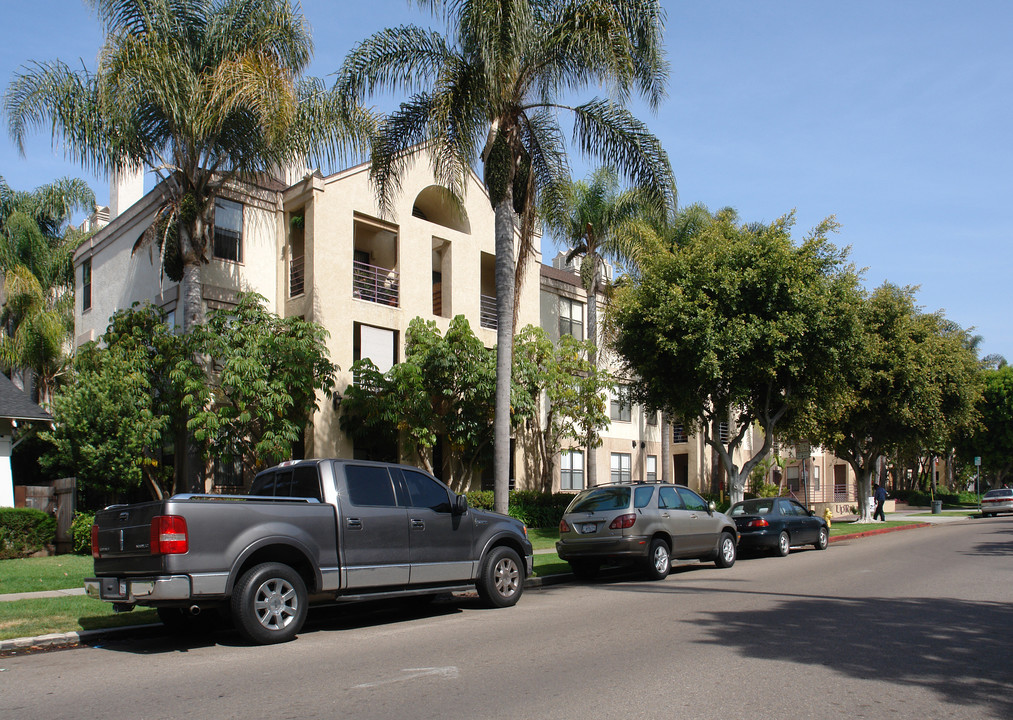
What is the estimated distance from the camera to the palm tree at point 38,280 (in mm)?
28969

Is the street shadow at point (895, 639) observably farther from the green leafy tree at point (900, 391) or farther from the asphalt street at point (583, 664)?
the green leafy tree at point (900, 391)

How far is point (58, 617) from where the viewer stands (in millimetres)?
9945

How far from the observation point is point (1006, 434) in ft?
193

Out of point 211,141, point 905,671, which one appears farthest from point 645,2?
point 905,671

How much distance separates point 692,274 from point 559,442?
9.65 m

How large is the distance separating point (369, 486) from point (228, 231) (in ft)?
50.4

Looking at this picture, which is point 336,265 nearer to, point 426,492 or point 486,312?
point 486,312

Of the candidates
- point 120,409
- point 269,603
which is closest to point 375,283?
point 120,409

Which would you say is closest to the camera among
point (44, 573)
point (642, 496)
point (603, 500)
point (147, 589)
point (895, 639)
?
point (147, 589)

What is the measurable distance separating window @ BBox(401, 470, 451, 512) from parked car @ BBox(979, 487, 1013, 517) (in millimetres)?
41329

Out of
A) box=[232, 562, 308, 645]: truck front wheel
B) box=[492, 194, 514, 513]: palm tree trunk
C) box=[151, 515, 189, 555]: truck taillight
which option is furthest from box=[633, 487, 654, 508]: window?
box=[151, 515, 189, 555]: truck taillight

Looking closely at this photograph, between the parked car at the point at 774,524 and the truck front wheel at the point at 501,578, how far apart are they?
8670 mm

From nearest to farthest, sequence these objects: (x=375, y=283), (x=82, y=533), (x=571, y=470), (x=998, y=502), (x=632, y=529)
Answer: (x=632, y=529) → (x=82, y=533) → (x=375, y=283) → (x=571, y=470) → (x=998, y=502)

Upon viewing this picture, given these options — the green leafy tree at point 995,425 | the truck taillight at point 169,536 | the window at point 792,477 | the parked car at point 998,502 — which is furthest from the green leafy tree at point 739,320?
the green leafy tree at point 995,425
